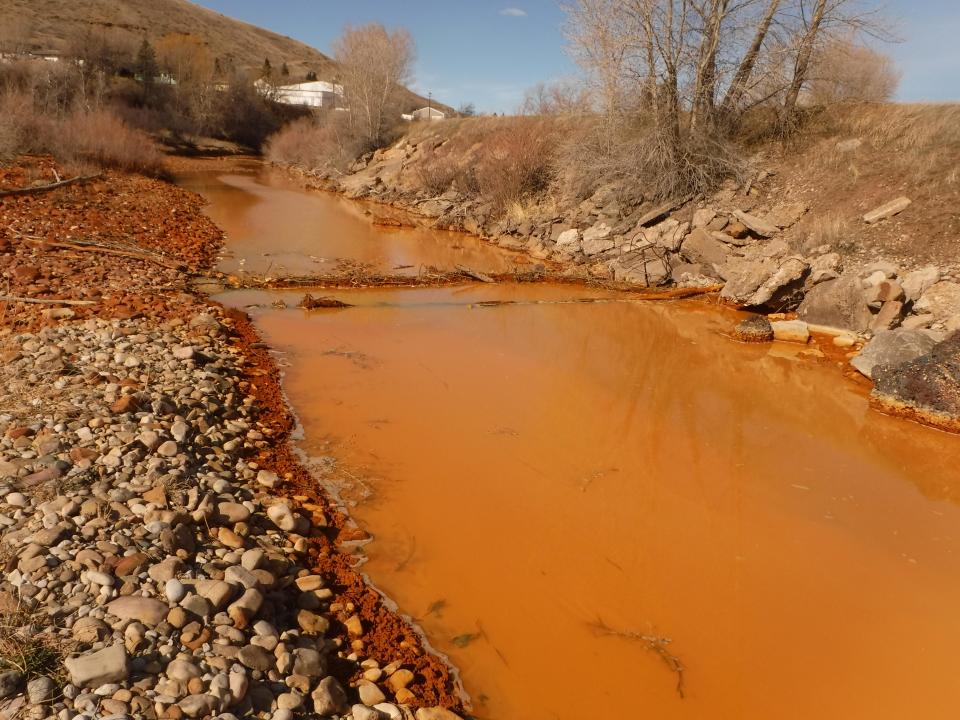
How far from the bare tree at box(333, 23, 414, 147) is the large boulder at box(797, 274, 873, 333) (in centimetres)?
2937

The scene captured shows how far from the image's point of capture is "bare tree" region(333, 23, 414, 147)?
35.7m

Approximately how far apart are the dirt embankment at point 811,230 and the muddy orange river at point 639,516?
5.12ft

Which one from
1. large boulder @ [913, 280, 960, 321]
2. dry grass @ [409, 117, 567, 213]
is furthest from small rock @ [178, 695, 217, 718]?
dry grass @ [409, 117, 567, 213]

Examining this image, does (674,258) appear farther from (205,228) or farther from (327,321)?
(205,228)

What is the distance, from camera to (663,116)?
1641 centimetres

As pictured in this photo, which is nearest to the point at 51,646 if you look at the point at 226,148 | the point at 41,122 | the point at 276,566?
the point at 276,566

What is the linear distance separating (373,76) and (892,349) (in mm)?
33957

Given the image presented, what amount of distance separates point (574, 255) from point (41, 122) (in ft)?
62.7

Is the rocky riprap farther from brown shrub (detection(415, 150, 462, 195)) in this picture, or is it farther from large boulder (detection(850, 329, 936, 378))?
brown shrub (detection(415, 150, 462, 195))

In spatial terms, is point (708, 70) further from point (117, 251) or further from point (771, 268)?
point (117, 251)

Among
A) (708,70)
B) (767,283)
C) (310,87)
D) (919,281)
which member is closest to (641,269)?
(767,283)

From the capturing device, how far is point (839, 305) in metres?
10.9

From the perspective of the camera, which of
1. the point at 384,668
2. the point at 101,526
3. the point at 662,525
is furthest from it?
the point at 662,525

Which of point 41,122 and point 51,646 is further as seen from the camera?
point 41,122
